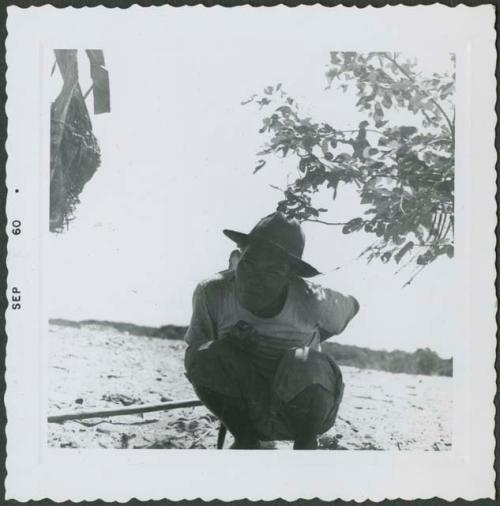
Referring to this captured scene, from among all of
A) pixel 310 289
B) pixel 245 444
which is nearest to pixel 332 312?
pixel 310 289

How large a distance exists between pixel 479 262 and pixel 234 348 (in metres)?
1.03

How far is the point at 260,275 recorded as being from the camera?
257 centimetres

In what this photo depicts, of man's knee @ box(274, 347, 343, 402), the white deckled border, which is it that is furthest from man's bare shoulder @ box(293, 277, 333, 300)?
the white deckled border

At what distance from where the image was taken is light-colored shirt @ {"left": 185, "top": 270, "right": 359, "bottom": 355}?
2570mm

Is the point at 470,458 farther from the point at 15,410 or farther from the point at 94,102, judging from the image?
the point at 94,102

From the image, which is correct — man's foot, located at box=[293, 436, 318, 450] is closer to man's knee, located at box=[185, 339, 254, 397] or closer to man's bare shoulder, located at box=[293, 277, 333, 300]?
man's knee, located at box=[185, 339, 254, 397]

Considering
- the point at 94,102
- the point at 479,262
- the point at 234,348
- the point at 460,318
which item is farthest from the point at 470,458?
the point at 94,102

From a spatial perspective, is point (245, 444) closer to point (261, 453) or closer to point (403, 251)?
point (261, 453)

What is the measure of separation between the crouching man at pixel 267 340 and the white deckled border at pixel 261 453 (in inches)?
5.8

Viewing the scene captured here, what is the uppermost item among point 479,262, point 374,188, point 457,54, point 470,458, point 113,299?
point 457,54

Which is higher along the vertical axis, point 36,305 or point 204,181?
point 204,181

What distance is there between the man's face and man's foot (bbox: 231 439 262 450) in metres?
0.51

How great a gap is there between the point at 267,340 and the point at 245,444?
16.3 inches

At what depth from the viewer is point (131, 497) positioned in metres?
2.60
